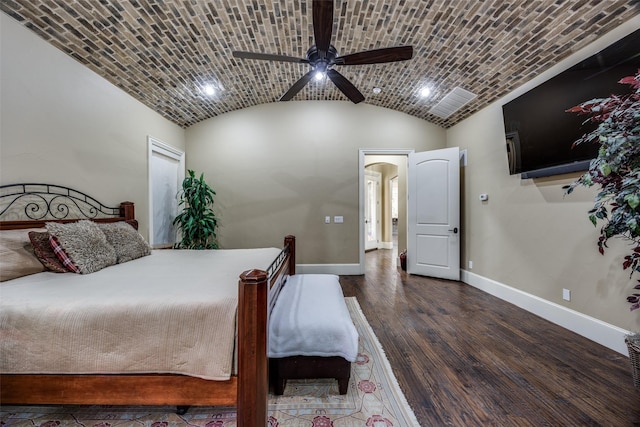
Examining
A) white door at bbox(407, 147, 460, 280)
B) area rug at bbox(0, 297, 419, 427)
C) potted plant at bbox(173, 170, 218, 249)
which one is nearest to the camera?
area rug at bbox(0, 297, 419, 427)

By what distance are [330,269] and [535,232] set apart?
292 centimetres

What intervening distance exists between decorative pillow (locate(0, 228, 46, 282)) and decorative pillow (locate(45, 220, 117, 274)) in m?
0.21

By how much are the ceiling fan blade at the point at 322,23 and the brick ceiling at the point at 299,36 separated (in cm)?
62

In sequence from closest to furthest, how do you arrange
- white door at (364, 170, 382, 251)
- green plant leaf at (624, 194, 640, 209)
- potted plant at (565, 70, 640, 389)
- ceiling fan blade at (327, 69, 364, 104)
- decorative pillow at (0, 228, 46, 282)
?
green plant leaf at (624, 194, 640, 209)
potted plant at (565, 70, 640, 389)
decorative pillow at (0, 228, 46, 282)
ceiling fan blade at (327, 69, 364, 104)
white door at (364, 170, 382, 251)

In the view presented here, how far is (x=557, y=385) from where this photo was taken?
1680mm

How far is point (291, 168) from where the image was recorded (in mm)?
4496

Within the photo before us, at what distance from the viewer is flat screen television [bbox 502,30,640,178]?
6.52ft

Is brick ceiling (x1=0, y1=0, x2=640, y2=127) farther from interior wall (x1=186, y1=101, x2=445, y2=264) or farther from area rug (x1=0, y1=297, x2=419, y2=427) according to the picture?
area rug (x1=0, y1=297, x2=419, y2=427)

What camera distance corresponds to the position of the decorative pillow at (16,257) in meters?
1.67

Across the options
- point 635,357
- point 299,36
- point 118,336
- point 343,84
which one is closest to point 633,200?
point 635,357

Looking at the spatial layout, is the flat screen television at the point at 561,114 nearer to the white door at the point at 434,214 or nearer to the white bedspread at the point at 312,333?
the white door at the point at 434,214

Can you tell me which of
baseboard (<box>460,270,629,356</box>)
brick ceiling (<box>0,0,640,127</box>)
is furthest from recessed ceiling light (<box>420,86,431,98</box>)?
baseboard (<box>460,270,629,356</box>)

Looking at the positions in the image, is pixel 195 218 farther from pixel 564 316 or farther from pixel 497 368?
pixel 564 316

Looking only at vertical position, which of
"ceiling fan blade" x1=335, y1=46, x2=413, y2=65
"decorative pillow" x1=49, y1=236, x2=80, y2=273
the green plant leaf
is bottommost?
"decorative pillow" x1=49, y1=236, x2=80, y2=273
